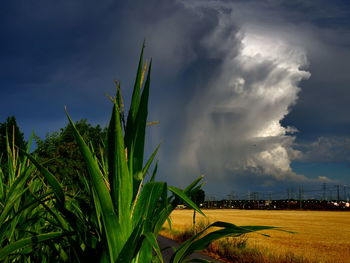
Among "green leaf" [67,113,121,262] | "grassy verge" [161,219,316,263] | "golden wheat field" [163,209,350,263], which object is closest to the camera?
"green leaf" [67,113,121,262]

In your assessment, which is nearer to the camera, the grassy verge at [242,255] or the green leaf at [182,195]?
the green leaf at [182,195]

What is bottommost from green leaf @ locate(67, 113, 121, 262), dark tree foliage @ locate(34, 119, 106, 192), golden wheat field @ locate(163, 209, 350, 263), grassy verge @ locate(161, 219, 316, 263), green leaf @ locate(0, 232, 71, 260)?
golden wheat field @ locate(163, 209, 350, 263)

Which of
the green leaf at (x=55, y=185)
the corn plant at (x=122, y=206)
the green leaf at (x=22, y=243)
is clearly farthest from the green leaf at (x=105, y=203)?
the green leaf at (x=22, y=243)

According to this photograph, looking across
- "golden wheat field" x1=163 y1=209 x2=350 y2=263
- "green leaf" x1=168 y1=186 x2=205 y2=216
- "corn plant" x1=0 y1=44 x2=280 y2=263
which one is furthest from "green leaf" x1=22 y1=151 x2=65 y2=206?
"golden wheat field" x1=163 y1=209 x2=350 y2=263

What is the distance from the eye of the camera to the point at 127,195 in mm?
1681

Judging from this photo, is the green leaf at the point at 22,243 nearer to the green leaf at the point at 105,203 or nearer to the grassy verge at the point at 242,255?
the green leaf at the point at 105,203

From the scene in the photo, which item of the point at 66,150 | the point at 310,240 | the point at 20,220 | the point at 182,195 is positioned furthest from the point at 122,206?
the point at 310,240

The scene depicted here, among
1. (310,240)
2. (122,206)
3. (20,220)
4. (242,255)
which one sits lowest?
(310,240)

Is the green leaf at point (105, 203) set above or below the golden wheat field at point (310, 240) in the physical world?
above

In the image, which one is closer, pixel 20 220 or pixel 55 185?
pixel 55 185

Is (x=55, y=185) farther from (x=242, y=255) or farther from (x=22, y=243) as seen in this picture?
(x=242, y=255)

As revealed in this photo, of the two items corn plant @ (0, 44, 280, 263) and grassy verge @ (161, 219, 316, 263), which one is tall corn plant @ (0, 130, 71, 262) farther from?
grassy verge @ (161, 219, 316, 263)

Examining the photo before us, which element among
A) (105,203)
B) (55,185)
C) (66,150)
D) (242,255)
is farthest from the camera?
(66,150)

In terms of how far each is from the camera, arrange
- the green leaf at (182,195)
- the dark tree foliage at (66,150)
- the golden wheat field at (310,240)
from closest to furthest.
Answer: the green leaf at (182,195)
the golden wheat field at (310,240)
the dark tree foliage at (66,150)
